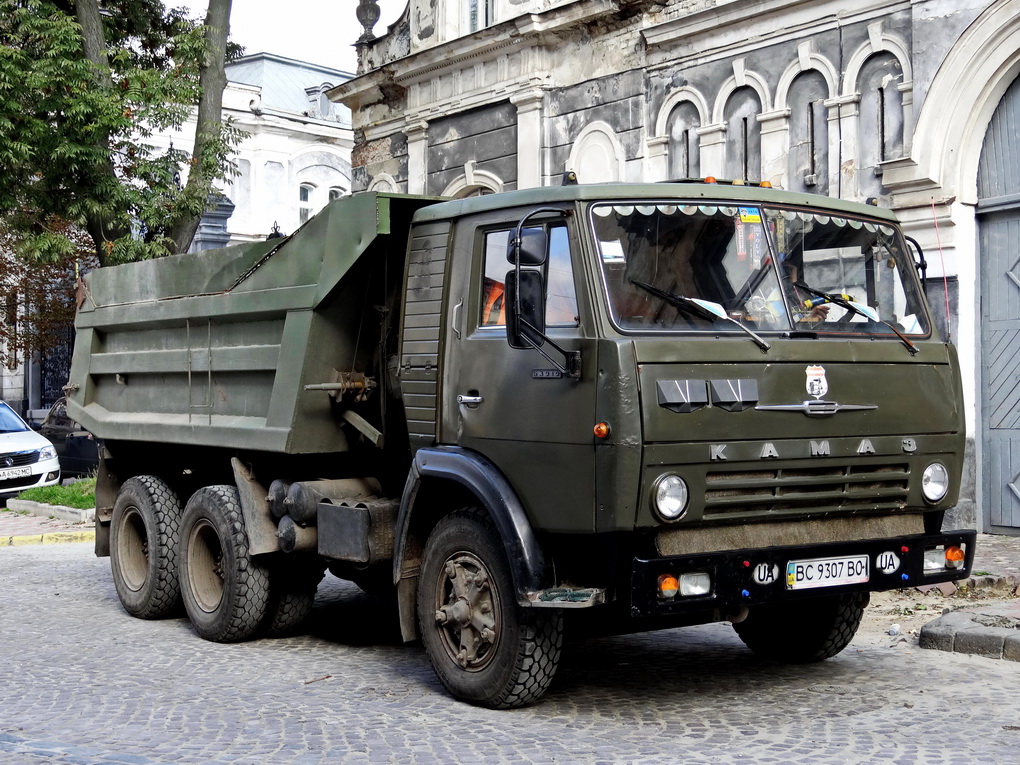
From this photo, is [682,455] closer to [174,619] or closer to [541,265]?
[541,265]

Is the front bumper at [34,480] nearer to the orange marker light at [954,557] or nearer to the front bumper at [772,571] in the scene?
the front bumper at [772,571]

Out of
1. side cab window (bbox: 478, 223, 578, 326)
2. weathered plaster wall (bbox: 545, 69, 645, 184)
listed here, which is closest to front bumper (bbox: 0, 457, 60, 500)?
weathered plaster wall (bbox: 545, 69, 645, 184)

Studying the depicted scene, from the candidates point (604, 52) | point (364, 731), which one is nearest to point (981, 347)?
point (604, 52)

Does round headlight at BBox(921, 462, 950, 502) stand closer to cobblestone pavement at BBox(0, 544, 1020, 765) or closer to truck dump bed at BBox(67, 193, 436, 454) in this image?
cobblestone pavement at BBox(0, 544, 1020, 765)

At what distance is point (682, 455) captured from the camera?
5508 millimetres

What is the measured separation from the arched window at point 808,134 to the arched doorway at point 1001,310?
5.30ft

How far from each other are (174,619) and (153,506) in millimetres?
838

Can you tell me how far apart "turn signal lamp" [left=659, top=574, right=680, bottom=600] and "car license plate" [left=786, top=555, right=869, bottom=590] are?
58 centimetres

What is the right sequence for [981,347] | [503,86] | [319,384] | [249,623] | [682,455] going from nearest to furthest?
[682,455]
[319,384]
[249,623]
[981,347]
[503,86]

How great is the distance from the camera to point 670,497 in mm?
5516

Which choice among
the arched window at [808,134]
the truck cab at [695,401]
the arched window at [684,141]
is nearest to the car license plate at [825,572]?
the truck cab at [695,401]

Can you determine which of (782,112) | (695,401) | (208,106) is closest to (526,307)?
(695,401)

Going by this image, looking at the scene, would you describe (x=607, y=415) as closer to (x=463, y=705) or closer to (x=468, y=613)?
(x=468, y=613)

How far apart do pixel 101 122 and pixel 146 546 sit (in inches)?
298
